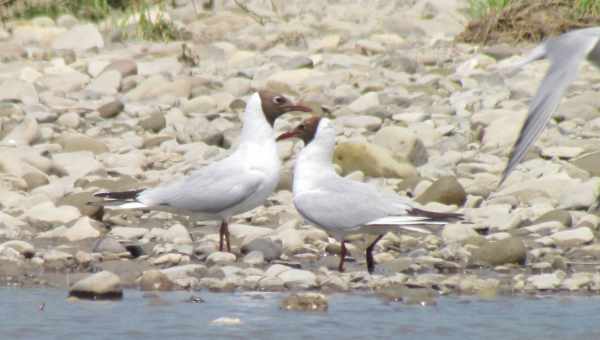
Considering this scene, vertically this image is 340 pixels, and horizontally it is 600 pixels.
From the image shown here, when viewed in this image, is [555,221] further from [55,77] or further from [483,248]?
[55,77]

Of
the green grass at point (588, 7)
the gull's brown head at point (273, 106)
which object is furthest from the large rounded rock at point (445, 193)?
the green grass at point (588, 7)

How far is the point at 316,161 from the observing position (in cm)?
776

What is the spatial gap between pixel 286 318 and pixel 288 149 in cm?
375

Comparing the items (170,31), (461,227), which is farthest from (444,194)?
(170,31)

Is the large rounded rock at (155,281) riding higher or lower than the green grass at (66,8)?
lower

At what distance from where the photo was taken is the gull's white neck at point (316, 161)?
766 centimetres

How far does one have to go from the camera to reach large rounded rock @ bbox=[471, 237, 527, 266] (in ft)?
24.5

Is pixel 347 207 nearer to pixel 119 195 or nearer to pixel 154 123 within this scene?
pixel 119 195

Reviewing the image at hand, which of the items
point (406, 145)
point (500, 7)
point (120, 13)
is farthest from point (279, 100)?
point (120, 13)

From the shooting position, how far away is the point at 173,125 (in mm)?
10805

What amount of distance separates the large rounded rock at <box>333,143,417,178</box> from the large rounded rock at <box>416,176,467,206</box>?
59 centimetres

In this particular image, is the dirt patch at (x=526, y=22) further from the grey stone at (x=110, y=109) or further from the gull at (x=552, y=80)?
the gull at (x=552, y=80)

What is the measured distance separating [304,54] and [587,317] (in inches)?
285

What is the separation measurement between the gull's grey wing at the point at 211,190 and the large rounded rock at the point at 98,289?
3.71 ft
